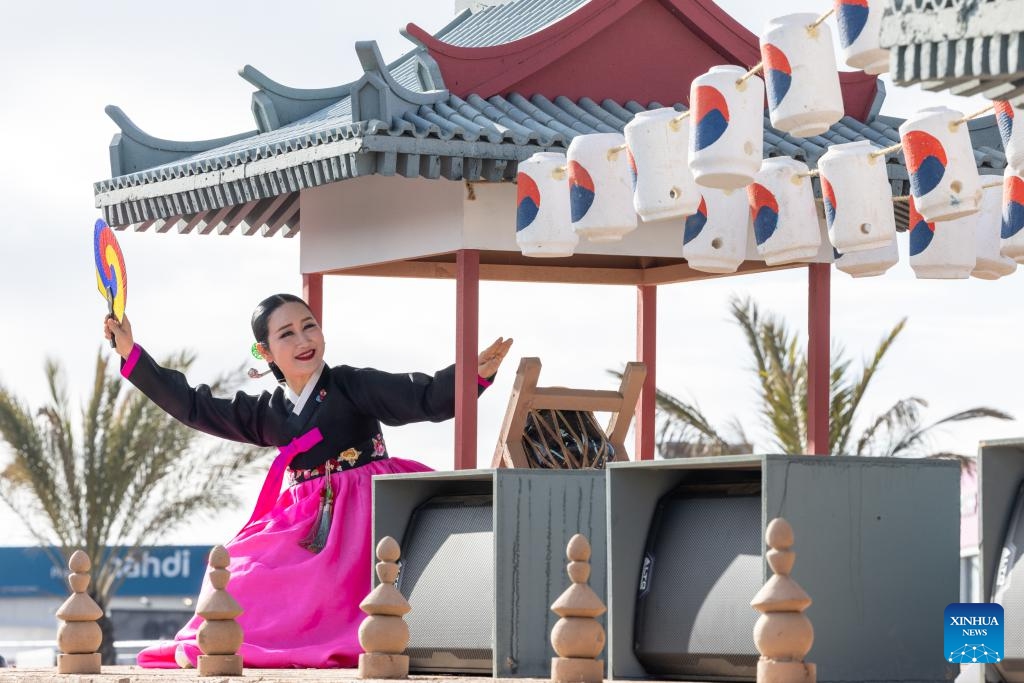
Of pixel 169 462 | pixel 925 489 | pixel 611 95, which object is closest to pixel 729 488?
pixel 925 489

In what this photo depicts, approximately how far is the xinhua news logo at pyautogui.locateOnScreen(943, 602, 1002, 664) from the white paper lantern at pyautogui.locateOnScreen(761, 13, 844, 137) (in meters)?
1.72

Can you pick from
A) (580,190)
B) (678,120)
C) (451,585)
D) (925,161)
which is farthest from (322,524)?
(925,161)

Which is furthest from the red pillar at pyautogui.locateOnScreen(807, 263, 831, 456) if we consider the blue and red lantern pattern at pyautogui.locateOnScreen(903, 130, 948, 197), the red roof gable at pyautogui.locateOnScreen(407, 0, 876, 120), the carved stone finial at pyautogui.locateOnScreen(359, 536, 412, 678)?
the carved stone finial at pyautogui.locateOnScreen(359, 536, 412, 678)

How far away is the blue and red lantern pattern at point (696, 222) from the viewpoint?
23.7 feet

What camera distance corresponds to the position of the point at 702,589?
18.6ft

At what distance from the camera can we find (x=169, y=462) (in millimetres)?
20547

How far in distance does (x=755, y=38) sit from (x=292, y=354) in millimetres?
3089

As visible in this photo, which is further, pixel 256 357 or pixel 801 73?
pixel 256 357

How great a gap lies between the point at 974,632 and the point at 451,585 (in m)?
2.07

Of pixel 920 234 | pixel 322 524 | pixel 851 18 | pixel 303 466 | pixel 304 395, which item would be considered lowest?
pixel 322 524

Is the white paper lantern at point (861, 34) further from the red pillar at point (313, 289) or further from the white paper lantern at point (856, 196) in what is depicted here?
the red pillar at point (313, 289)

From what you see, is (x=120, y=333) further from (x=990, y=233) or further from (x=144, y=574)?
(x=144, y=574)

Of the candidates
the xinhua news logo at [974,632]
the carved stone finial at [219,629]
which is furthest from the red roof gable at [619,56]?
the xinhua news logo at [974,632]

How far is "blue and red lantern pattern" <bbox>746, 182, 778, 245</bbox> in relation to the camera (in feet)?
23.2
